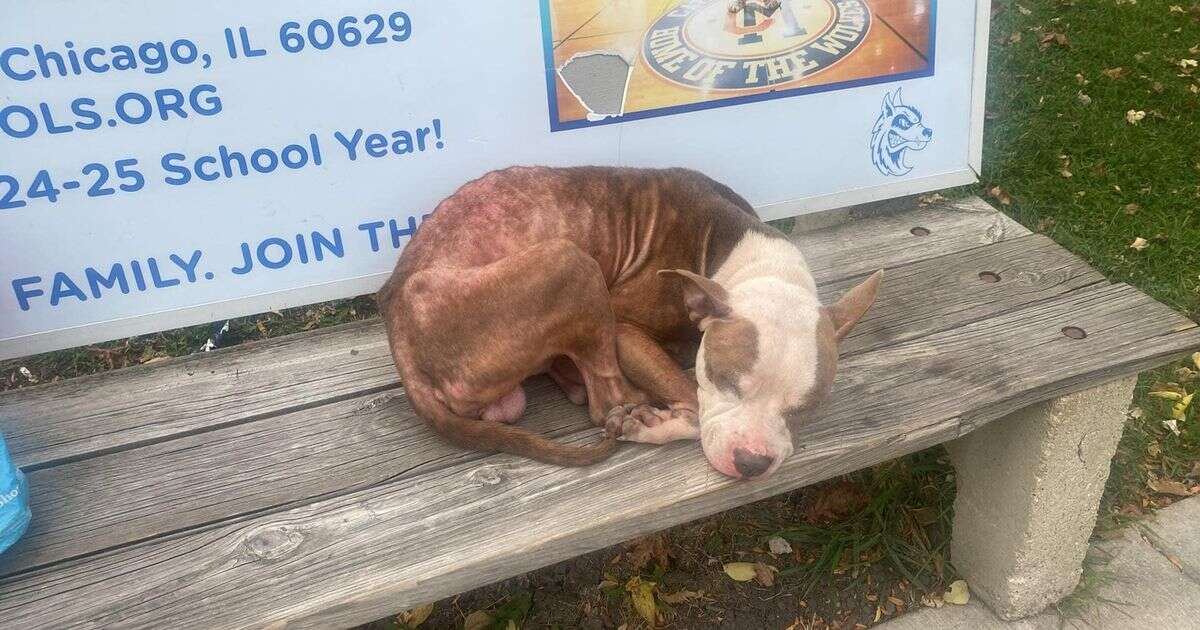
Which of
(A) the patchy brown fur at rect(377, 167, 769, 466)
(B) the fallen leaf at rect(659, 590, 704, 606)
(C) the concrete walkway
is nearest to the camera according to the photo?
(A) the patchy brown fur at rect(377, 167, 769, 466)

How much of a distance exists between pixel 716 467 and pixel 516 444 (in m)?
0.56

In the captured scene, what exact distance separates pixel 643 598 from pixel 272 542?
5.01 feet

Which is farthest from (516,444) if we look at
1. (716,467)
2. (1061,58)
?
(1061,58)

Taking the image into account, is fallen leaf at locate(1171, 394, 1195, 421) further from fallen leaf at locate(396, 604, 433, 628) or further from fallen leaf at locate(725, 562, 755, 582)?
fallen leaf at locate(396, 604, 433, 628)

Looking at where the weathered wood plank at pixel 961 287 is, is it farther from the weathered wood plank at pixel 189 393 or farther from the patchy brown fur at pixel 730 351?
the weathered wood plank at pixel 189 393

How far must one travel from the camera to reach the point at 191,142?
2822 millimetres

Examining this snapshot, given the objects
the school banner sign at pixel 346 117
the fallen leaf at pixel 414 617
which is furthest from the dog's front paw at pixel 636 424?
the fallen leaf at pixel 414 617

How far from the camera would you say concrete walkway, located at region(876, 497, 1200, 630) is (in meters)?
3.13

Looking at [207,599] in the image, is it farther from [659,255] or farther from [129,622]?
[659,255]

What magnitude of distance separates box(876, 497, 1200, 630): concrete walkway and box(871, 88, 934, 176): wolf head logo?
68.8 inches

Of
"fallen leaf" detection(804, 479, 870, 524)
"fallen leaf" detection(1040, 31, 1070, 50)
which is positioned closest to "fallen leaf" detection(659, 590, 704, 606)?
"fallen leaf" detection(804, 479, 870, 524)

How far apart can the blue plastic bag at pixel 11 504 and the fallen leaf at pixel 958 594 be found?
3.08m

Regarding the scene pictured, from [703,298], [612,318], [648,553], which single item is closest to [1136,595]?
[648,553]

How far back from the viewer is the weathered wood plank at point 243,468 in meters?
2.27
